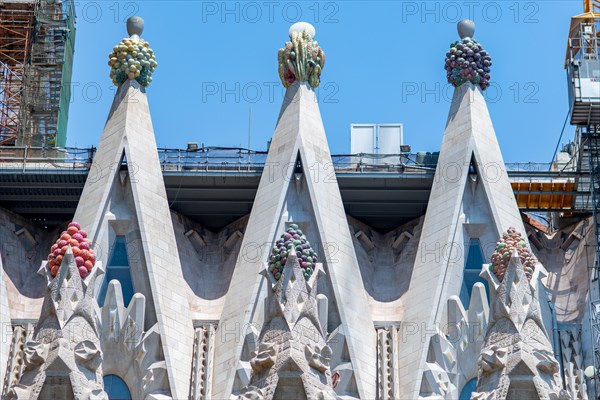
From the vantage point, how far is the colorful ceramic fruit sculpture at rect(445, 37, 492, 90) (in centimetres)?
4834

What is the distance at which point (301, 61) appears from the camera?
48281 millimetres

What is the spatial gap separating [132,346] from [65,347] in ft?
19.6

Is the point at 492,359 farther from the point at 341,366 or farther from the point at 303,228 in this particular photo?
the point at 303,228

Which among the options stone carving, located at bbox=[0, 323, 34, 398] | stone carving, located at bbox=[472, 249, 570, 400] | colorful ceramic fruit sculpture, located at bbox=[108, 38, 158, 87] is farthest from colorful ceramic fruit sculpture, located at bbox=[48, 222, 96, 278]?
stone carving, located at bbox=[472, 249, 570, 400]

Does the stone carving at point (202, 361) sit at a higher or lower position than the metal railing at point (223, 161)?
lower

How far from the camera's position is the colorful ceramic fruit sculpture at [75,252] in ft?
133

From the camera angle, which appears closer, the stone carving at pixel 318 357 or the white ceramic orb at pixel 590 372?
the stone carving at pixel 318 357

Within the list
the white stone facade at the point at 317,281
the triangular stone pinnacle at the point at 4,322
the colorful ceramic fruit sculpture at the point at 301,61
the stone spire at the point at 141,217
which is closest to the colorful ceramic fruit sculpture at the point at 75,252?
the white stone facade at the point at 317,281

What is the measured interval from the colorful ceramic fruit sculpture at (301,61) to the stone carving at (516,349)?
33.6 ft

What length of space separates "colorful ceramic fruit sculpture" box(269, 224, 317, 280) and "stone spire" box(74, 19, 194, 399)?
4602 mm

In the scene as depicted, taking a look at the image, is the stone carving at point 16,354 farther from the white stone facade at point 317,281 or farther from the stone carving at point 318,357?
the stone carving at point 318,357

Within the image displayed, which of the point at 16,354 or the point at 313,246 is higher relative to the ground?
the point at 313,246

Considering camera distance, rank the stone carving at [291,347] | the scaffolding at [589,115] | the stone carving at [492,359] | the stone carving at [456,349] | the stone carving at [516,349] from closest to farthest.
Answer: the stone carving at [291,347]
the stone carving at [516,349]
the stone carving at [492,359]
the stone carving at [456,349]
the scaffolding at [589,115]

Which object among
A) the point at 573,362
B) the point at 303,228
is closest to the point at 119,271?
the point at 303,228
